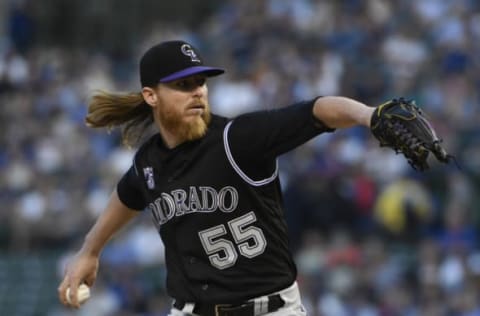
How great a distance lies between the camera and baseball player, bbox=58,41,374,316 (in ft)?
15.9

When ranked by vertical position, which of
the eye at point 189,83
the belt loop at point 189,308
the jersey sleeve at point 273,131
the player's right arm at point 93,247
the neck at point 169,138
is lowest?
the belt loop at point 189,308

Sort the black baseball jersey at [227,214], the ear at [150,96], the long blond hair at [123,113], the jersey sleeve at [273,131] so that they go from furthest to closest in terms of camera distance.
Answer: the long blond hair at [123,113] → the ear at [150,96] → the black baseball jersey at [227,214] → the jersey sleeve at [273,131]

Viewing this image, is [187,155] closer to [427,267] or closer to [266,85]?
[427,267]

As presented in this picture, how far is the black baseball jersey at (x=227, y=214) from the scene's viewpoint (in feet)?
15.8

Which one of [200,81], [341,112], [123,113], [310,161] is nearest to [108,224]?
[123,113]

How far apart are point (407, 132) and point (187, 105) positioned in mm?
1012

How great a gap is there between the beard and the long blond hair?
26 centimetres

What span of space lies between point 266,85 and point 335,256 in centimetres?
249

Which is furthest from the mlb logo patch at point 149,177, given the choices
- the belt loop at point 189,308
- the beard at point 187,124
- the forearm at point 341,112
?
the forearm at point 341,112

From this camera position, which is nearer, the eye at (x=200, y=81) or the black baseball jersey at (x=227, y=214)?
the black baseball jersey at (x=227, y=214)

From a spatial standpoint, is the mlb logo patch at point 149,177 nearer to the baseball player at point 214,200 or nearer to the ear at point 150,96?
the baseball player at point 214,200

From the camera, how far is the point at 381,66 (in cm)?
1177

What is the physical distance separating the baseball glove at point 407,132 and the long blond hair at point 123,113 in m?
1.27

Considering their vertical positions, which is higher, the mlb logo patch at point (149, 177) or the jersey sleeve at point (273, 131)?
the jersey sleeve at point (273, 131)
